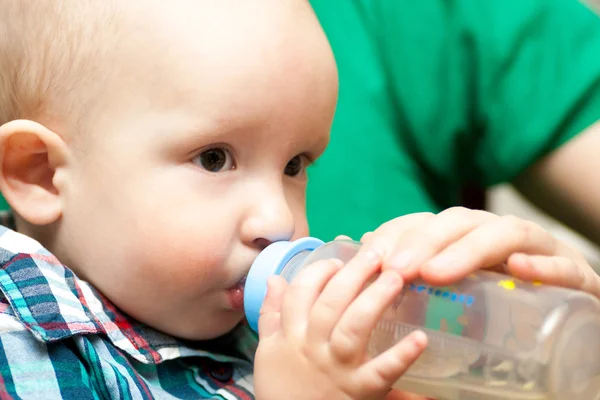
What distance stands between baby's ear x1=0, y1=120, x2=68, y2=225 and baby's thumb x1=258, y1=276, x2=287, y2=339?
28cm

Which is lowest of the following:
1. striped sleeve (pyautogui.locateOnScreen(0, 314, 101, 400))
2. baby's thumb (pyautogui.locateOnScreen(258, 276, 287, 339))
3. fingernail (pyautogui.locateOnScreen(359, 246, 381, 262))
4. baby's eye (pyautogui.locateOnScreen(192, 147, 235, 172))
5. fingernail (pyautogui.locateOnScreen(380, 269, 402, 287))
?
striped sleeve (pyautogui.locateOnScreen(0, 314, 101, 400))

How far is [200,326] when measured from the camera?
0.86m

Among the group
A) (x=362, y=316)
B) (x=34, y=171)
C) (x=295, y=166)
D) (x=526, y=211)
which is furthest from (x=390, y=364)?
(x=526, y=211)

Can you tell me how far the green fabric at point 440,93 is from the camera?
47.0 inches

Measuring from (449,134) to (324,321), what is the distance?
713mm

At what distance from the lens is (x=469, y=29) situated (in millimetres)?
1233

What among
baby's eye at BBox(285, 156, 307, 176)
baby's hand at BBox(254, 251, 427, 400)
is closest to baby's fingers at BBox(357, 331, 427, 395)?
baby's hand at BBox(254, 251, 427, 400)

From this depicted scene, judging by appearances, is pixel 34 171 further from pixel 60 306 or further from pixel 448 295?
pixel 448 295

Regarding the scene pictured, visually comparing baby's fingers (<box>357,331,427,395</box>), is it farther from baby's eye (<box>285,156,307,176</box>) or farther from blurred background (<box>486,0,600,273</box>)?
blurred background (<box>486,0,600,273</box>)

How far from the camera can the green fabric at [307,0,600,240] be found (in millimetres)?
1193

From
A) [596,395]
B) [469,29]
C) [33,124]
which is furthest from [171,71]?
[469,29]

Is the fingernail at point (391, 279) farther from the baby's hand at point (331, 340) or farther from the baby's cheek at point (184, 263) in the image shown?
the baby's cheek at point (184, 263)

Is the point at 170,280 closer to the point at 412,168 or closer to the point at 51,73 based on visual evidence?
the point at 51,73

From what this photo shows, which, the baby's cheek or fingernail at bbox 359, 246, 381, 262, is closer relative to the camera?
fingernail at bbox 359, 246, 381, 262
